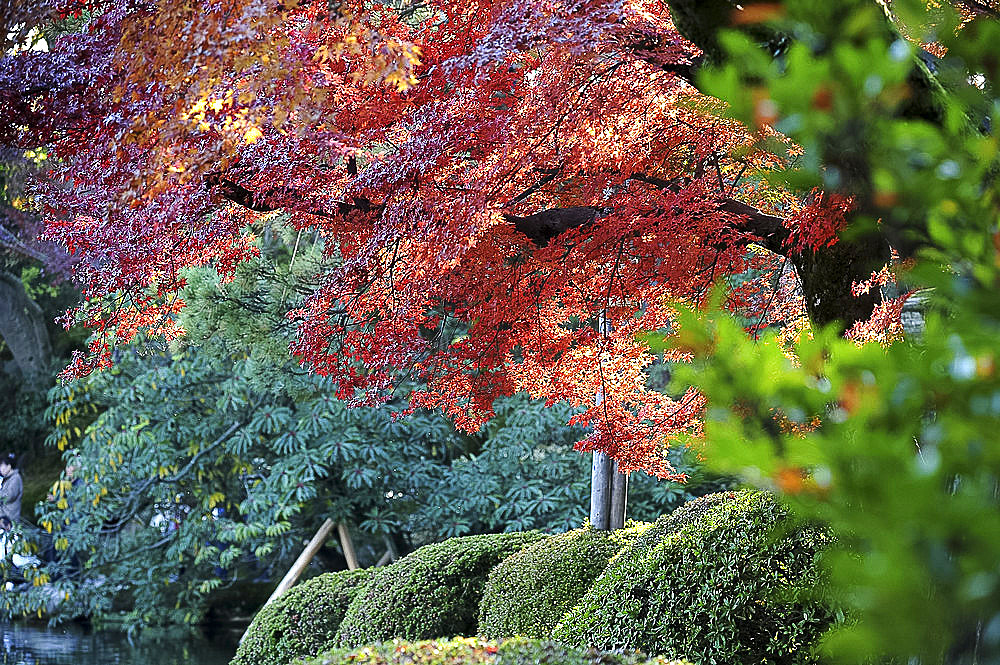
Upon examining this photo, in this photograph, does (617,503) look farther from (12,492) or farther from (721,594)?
(12,492)

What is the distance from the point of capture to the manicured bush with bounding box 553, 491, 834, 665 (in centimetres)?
361

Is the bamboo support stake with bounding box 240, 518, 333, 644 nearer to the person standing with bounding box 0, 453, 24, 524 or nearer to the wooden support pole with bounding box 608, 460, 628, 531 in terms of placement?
the person standing with bounding box 0, 453, 24, 524

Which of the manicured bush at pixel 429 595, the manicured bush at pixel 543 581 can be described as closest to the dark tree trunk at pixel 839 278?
the manicured bush at pixel 543 581

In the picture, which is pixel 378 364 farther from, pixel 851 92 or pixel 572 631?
pixel 851 92

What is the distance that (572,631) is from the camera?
4.23 metres

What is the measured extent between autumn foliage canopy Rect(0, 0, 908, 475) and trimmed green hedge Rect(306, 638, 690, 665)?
52.8 inches

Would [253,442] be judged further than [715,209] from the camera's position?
Yes

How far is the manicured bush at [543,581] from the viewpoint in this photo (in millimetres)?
5172

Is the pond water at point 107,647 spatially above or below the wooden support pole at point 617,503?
below

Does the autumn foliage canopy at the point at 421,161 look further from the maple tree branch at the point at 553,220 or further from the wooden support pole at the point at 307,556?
the wooden support pole at the point at 307,556

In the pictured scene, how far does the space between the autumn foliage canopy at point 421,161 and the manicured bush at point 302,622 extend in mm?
2266

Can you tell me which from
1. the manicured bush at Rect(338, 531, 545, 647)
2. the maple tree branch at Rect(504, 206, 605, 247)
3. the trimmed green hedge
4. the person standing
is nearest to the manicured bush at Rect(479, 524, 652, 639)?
the manicured bush at Rect(338, 531, 545, 647)

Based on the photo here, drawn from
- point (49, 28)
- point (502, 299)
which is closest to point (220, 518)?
point (49, 28)

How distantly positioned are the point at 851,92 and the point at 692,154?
363cm
